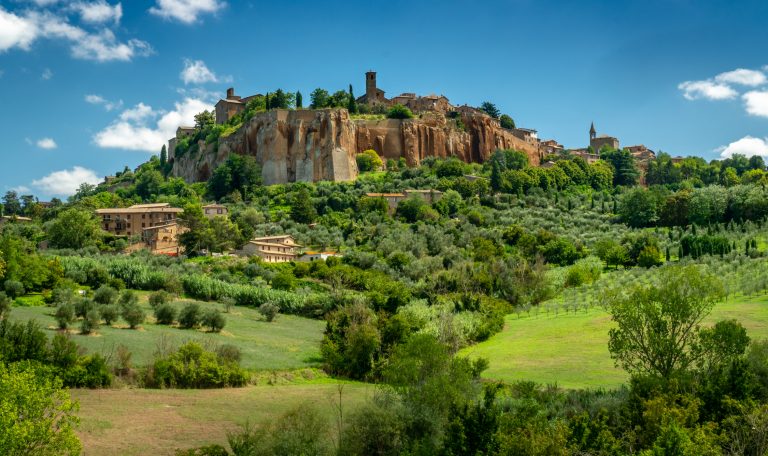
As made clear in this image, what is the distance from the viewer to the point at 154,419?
2522 centimetres

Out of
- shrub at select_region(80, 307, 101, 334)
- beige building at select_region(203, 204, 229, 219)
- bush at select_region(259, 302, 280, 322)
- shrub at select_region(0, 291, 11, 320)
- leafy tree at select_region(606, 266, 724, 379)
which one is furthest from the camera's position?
beige building at select_region(203, 204, 229, 219)

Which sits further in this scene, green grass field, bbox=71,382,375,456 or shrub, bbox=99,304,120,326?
shrub, bbox=99,304,120,326

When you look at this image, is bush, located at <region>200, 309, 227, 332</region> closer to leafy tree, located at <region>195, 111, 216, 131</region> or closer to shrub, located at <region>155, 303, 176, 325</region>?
shrub, located at <region>155, 303, 176, 325</region>

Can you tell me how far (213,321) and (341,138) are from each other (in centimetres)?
5878

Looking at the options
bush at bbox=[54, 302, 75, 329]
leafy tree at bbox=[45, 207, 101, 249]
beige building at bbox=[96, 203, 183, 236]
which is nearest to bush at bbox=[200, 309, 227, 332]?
bush at bbox=[54, 302, 75, 329]

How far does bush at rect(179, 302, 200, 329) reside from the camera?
41219 millimetres

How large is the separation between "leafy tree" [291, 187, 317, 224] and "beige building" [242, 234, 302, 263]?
8.52 meters

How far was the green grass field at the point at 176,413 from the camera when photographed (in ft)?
74.6

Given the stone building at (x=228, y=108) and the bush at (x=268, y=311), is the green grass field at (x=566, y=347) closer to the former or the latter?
the bush at (x=268, y=311)

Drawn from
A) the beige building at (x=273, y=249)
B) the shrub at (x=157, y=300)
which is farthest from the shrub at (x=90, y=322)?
the beige building at (x=273, y=249)

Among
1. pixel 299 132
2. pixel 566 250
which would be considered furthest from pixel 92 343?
pixel 299 132

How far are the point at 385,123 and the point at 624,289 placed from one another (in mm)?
62255

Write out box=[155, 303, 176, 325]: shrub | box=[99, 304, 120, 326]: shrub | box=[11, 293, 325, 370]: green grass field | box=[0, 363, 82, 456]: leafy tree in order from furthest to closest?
1. box=[155, 303, 176, 325]: shrub
2. box=[99, 304, 120, 326]: shrub
3. box=[11, 293, 325, 370]: green grass field
4. box=[0, 363, 82, 456]: leafy tree

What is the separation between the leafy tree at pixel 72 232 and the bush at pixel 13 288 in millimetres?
21941
